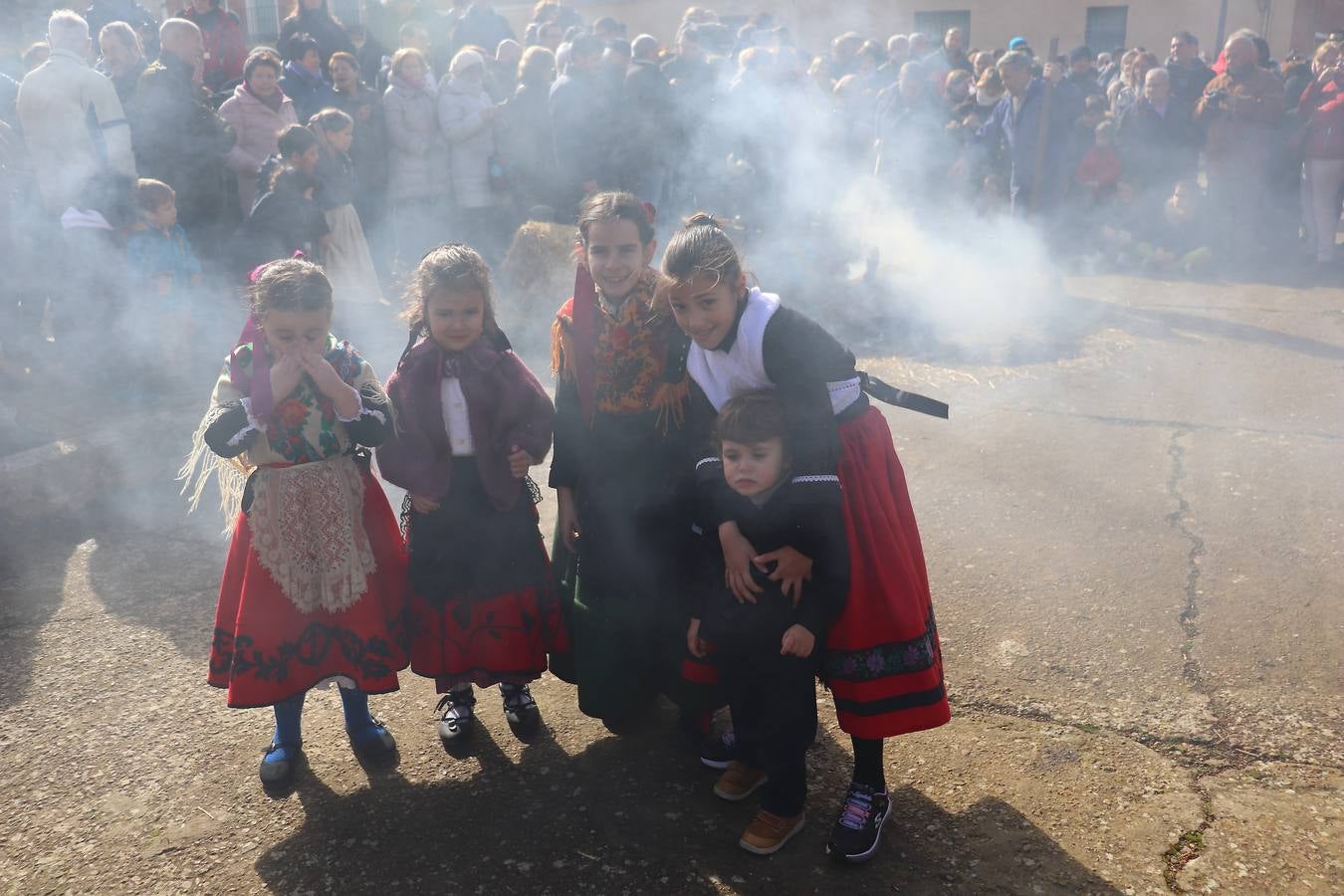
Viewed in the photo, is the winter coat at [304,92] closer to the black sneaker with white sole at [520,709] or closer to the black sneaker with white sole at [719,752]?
the black sneaker with white sole at [520,709]

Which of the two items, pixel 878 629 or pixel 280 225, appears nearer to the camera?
pixel 878 629

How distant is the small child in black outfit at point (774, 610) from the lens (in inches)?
88.6

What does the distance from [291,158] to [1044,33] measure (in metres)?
17.8

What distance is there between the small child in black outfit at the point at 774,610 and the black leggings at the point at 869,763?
123mm

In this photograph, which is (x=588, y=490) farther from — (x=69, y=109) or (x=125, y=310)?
(x=69, y=109)

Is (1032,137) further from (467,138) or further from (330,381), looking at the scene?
(330,381)

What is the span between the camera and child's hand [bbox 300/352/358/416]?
98.5 inches

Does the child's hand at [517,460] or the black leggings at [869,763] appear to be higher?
the child's hand at [517,460]

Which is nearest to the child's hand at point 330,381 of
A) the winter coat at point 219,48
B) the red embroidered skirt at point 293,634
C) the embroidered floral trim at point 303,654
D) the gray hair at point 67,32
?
the red embroidered skirt at point 293,634

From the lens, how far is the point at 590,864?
2.37 meters

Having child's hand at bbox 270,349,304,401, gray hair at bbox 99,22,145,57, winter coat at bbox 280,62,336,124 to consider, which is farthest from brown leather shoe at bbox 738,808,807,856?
winter coat at bbox 280,62,336,124

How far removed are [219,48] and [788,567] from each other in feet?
24.2

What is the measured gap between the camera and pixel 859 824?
2344 mm

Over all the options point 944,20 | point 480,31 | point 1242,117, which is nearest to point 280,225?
point 480,31
